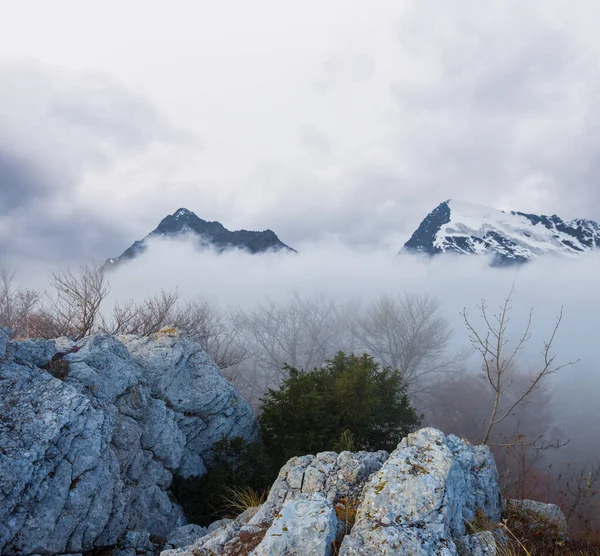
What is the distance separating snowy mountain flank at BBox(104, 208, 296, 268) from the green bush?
278 ft

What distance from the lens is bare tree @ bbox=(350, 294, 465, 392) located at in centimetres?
3456

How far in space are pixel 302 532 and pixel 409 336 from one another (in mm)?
34281

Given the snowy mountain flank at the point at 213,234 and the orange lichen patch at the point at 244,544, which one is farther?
the snowy mountain flank at the point at 213,234

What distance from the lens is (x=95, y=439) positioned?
6227 mm

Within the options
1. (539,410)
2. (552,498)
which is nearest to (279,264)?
(539,410)

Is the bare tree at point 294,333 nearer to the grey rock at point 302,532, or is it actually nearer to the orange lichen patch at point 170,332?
the orange lichen patch at point 170,332

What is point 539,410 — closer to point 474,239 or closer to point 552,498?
point 552,498

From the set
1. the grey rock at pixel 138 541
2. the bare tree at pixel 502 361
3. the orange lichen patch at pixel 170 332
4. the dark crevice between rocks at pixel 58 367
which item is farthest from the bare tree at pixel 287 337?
the grey rock at pixel 138 541

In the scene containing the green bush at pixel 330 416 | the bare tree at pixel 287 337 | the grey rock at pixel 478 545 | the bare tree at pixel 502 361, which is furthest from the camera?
the bare tree at pixel 287 337

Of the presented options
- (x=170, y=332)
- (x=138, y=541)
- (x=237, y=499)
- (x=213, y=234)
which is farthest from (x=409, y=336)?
(x=213, y=234)

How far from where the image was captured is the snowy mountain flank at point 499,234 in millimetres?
137375

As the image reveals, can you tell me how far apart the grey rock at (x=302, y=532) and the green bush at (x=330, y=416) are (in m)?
5.76

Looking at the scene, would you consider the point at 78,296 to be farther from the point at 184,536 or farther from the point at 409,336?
the point at 409,336

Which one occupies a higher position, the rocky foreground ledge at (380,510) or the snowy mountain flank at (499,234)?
the snowy mountain flank at (499,234)
